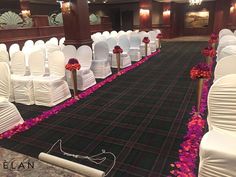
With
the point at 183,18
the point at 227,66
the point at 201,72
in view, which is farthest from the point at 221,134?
the point at 183,18

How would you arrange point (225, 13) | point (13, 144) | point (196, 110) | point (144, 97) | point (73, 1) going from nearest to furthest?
point (13, 144)
point (196, 110)
point (144, 97)
point (73, 1)
point (225, 13)

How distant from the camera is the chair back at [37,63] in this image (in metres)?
4.20

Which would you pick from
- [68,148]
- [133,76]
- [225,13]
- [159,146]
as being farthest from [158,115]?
[225,13]

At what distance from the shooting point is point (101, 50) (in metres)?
5.59

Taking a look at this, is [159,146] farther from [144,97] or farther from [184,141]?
[144,97]

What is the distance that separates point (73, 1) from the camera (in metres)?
5.51

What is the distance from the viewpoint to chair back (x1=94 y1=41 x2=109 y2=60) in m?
5.48

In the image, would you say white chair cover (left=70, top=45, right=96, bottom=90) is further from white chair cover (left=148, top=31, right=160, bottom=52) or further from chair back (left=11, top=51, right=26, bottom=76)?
white chair cover (left=148, top=31, right=160, bottom=52)

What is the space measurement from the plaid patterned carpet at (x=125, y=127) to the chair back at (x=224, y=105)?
2.20 ft

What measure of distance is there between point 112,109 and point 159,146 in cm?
131

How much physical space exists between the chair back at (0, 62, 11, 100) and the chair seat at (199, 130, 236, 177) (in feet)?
9.03

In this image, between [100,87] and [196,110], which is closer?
[196,110]

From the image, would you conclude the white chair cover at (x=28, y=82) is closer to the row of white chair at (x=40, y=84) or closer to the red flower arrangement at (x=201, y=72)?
the row of white chair at (x=40, y=84)

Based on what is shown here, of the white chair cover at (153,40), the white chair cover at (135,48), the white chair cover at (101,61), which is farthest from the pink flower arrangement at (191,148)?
the white chair cover at (153,40)
